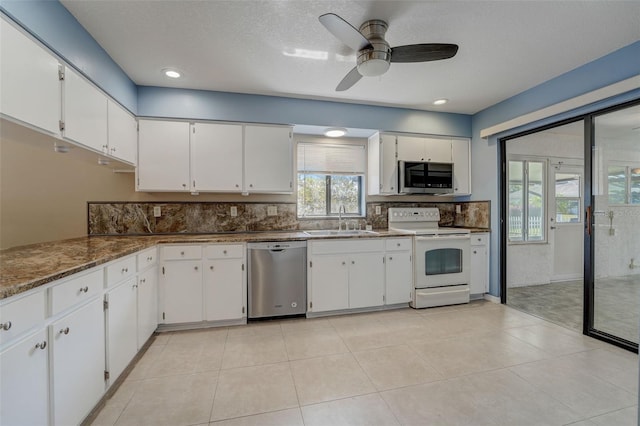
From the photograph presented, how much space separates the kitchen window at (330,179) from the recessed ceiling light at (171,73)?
156cm

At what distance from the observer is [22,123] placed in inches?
57.4

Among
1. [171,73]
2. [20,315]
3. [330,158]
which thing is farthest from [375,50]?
[20,315]

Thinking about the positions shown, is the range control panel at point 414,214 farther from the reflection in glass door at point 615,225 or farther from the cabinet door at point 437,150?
the reflection in glass door at point 615,225

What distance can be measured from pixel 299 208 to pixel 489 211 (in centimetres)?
257

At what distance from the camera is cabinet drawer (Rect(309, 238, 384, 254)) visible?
2.97 metres

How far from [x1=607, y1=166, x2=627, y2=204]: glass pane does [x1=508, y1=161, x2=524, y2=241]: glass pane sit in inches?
62.2

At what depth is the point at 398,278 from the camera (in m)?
3.23

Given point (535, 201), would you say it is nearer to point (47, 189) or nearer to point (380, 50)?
point (380, 50)

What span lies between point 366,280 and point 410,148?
1.90 meters

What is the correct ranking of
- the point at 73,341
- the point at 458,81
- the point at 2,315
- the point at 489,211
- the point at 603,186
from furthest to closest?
the point at 489,211 → the point at 458,81 → the point at 603,186 → the point at 73,341 → the point at 2,315

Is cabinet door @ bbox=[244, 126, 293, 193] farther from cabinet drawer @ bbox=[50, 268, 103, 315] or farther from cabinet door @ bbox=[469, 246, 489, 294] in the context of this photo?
cabinet door @ bbox=[469, 246, 489, 294]

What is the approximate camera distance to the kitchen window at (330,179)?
3.65 metres

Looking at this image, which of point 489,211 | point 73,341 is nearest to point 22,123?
point 73,341

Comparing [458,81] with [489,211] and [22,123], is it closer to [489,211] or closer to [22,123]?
[489,211]
